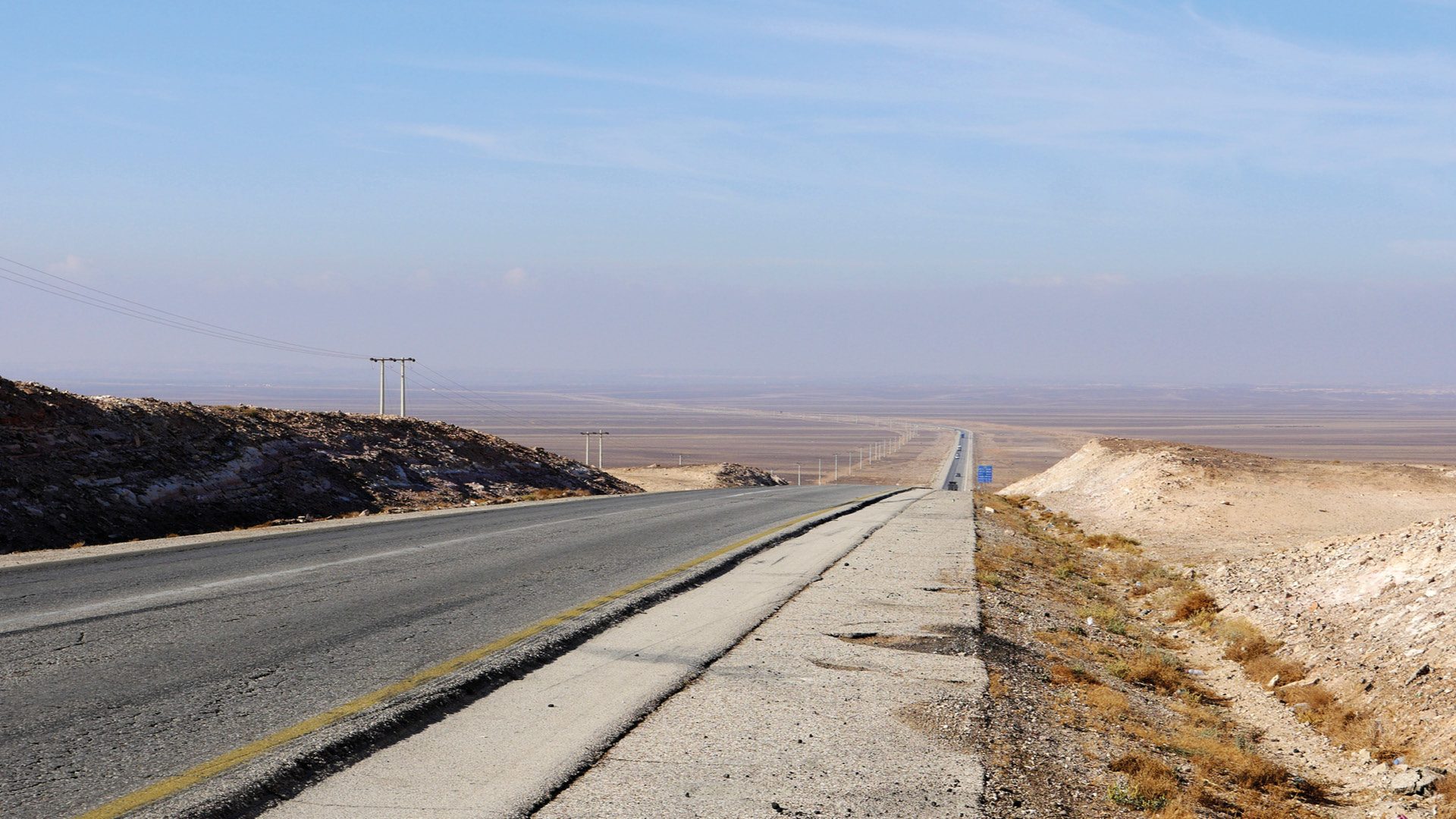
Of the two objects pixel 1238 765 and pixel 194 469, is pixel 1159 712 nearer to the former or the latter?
pixel 1238 765

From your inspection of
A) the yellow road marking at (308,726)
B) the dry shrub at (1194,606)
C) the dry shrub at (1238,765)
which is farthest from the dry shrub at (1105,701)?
the dry shrub at (1194,606)

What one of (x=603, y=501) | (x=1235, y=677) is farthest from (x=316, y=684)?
(x=603, y=501)

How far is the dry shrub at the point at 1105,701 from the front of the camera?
866cm

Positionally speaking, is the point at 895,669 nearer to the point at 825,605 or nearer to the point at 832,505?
the point at 825,605

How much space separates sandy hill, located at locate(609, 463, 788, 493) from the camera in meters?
69.4

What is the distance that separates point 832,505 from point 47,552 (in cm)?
1839

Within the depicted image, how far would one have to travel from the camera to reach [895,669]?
869cm

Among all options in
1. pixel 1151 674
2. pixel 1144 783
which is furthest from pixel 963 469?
pixel 1144 783

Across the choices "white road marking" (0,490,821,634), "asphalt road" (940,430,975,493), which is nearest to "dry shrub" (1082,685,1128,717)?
"white road marking" (0,490,821,634)

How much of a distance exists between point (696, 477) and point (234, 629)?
65297mm

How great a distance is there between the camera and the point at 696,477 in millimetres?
74188

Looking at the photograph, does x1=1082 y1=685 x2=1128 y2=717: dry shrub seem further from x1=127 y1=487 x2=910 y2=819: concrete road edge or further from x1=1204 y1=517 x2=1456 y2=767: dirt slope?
x1=127 y1=487 x2=910 y2=819: concrete road edge

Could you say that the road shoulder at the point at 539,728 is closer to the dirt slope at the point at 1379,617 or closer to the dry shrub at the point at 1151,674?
the dry shrub at the point at 1151,674

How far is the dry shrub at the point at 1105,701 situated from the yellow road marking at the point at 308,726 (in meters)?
4.62
